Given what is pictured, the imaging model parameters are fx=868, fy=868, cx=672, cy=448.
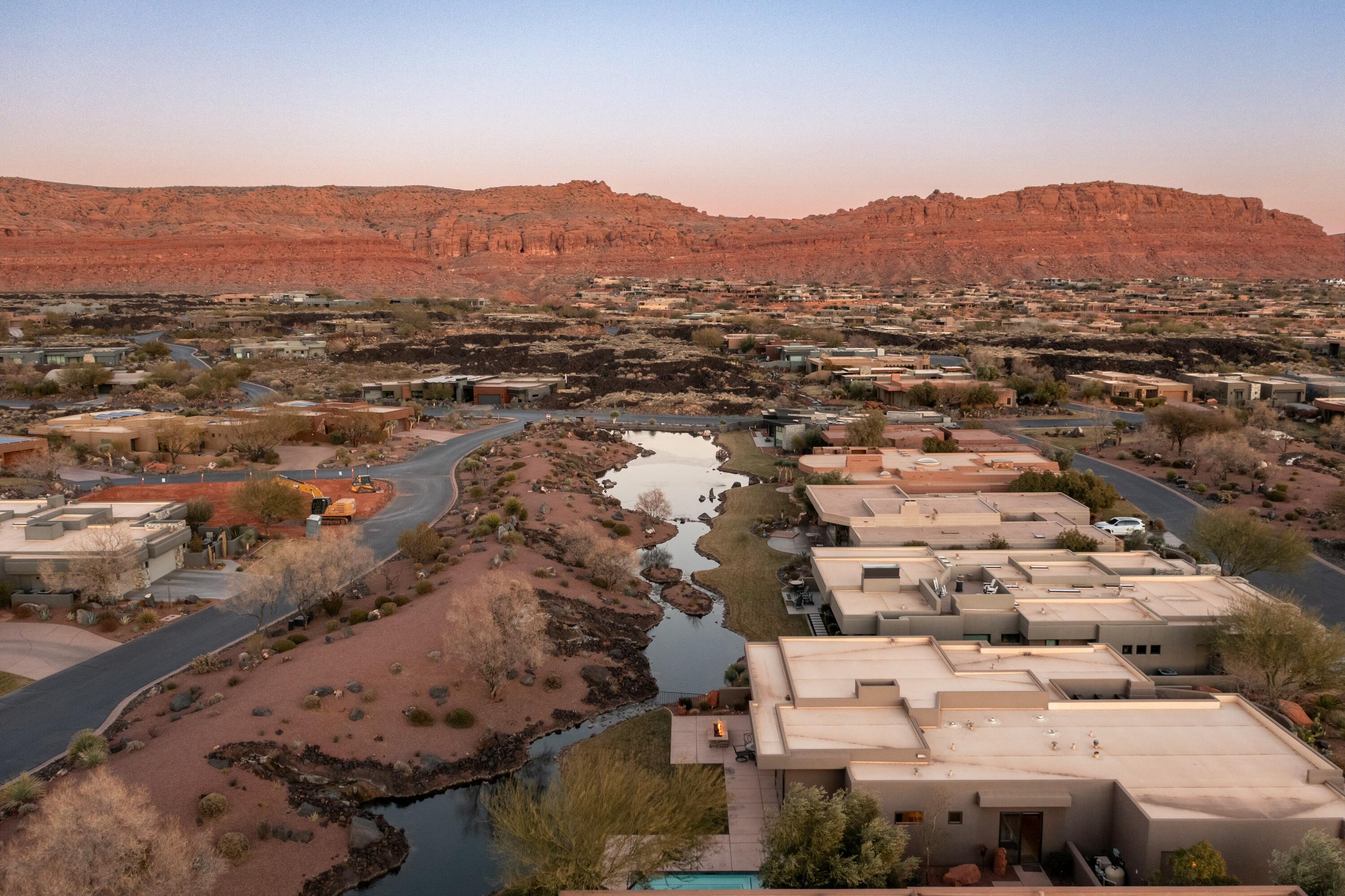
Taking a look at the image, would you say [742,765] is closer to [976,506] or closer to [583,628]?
[583,628]

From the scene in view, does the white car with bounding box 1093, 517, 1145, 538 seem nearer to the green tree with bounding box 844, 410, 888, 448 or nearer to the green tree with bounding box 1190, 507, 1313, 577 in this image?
the green tree with bounding box 1190, 507, 1313, 577

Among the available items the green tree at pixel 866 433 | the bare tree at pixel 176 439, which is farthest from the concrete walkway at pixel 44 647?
the green tree at pixel 866 433

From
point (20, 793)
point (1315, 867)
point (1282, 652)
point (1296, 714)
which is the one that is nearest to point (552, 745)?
point (20, 793)

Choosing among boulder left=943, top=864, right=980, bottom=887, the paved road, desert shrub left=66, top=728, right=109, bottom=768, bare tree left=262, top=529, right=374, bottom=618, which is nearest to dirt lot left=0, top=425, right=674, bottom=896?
desert shrub left=66, top=728, right=109, bottom=768

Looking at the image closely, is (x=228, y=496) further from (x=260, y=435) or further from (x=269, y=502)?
(x=260, y=435)

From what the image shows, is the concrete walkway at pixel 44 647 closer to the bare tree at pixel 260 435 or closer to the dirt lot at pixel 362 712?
the dirt lot at pixel 362 712
